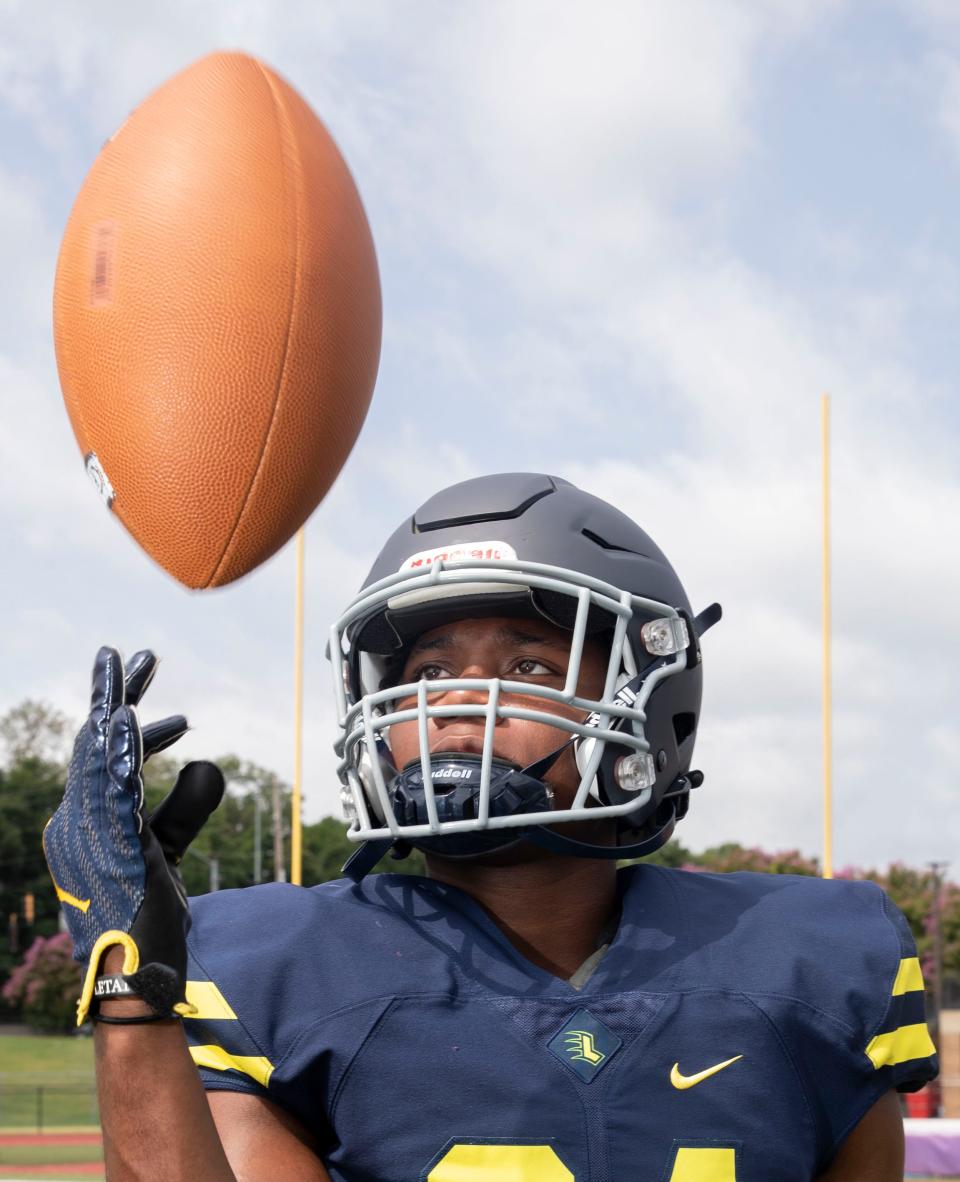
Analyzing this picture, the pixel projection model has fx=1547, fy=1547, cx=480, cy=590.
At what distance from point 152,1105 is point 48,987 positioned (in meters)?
36.8

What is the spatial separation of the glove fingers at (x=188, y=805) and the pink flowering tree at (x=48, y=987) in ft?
115

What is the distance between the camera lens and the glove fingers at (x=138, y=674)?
171cm

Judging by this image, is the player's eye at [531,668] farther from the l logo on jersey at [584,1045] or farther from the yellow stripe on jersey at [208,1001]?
the yellow stripe on jersey at [208,1001]

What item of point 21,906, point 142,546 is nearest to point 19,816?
point 21,906

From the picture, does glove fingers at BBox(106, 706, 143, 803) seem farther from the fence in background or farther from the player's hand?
the fence in background

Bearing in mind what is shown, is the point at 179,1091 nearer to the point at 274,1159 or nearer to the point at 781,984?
the point at 274,1159

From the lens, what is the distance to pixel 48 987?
36.1m

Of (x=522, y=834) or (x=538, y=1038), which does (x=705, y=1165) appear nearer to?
(x=538, y=1038)

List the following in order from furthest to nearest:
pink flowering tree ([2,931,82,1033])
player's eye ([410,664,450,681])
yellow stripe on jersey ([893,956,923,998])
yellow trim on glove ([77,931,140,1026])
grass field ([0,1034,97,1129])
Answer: pink flowering tree ([2,931,82,1033]) → grass field ([0,1034,97,1129]) → player's eye ([410,664,450,681]) → yellow stripe on jersey ([893,956,923,998]) → yellow trim on glove ([77,931,140,1026])

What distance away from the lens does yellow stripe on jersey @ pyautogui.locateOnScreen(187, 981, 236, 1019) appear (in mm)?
2010

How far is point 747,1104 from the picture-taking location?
2.04 metres

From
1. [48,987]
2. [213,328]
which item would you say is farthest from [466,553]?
[48,987]

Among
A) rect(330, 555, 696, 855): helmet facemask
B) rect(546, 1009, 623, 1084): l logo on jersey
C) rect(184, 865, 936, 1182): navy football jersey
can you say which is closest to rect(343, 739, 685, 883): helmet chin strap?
rect(330, 555, 696, 855): helmet facemask

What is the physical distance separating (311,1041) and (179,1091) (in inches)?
15.4
